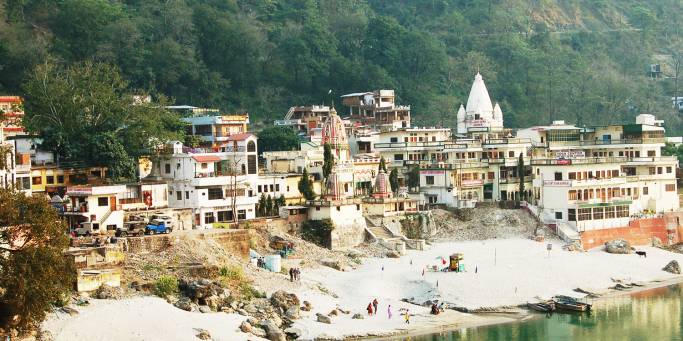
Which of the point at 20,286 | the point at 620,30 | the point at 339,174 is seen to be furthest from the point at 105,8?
the point at 620,30

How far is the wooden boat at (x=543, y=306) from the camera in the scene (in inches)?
2124

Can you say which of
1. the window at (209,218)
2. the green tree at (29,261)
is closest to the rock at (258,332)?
the green tree at (29,261)

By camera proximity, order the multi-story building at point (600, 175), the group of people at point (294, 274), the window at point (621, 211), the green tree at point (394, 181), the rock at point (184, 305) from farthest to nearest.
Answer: the window at point (621, 211) → the green tree at point (394, 181) → the multi-story building at point (600, 175) → the group of people at point (294, 274) → the rock at point (184, 305)

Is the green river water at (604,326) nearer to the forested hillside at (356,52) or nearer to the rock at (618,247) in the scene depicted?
the rock at (618,247)

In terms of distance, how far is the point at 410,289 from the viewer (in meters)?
54.8

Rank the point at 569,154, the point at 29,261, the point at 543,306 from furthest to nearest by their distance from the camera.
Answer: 1. the point at 569,154
2. the point at 543,306
3. the point at 29,261

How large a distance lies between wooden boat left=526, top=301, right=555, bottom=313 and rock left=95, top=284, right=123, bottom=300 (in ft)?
60.4

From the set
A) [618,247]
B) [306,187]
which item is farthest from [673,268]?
[306,187]

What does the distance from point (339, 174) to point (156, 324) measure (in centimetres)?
2356

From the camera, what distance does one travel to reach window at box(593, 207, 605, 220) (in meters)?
70.4

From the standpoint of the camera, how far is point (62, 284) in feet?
132

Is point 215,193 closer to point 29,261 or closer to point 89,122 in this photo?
point 89,122

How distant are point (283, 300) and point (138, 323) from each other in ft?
24.7

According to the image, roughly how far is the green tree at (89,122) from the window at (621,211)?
25.3 m
